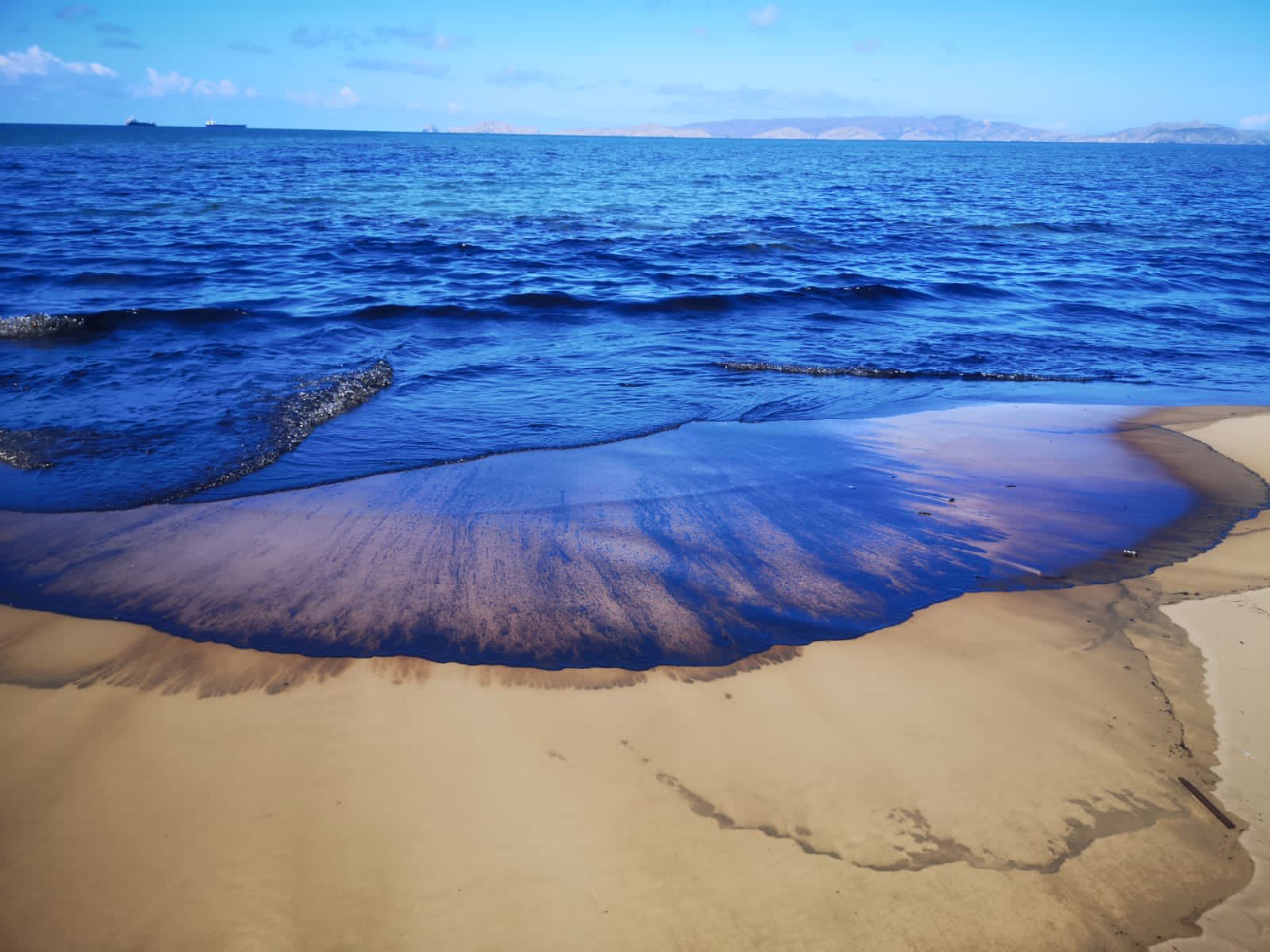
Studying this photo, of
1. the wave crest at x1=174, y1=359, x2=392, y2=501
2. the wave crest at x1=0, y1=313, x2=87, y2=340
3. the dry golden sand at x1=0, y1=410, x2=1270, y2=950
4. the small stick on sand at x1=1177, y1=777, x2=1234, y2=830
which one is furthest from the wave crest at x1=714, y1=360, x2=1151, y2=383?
the wave crest at x1=0, y1=313, x2=87, y2=340

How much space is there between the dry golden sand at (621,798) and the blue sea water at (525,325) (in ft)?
9.11

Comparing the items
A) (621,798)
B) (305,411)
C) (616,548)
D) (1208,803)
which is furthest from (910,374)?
(621,798)

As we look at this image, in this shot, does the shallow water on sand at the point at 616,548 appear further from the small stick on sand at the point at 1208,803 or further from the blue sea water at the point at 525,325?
the small stick on sand at the point at 1208,803

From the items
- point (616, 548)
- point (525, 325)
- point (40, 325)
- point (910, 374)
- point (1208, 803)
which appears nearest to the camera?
point (1208, 803)

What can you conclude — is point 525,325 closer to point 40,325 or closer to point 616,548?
point 40,325

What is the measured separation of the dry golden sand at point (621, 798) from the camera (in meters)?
2.25

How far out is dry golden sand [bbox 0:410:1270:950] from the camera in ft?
7.38

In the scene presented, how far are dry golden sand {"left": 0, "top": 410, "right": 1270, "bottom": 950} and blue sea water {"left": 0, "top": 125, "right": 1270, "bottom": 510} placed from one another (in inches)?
109

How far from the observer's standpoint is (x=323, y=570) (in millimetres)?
4207

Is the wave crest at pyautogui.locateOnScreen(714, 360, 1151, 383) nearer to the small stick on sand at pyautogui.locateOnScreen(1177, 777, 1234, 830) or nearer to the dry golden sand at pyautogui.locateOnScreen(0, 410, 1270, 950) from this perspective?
the dry golden sand at pyautogui.locateOnScreen(0, 410, 1270, 950)

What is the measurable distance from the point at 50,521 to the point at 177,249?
13560 mm

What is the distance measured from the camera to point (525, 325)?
1114cm

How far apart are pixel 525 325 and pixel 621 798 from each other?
932 centimetres

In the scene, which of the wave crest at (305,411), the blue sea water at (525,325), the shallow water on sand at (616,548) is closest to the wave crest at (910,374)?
the blue sea water at (525,325)
